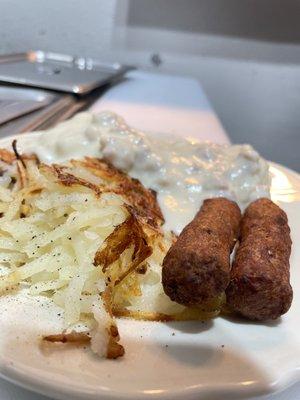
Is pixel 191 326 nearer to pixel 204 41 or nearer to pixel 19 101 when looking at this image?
pixel 19 101

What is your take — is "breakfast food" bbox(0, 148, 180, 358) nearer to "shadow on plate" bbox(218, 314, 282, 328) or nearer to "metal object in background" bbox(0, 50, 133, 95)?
"shadow on plate" bbox(218, 314, 282, 328)

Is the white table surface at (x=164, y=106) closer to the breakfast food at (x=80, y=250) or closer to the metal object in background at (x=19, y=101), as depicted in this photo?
the metal object in background at (x=19, y=101)

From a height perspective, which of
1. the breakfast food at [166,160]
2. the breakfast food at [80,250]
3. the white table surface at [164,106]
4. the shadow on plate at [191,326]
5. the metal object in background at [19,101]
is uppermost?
the breakfast food at [80,250]

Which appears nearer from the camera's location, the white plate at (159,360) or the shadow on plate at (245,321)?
the white plate at (159,360)

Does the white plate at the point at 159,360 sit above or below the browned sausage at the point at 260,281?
below

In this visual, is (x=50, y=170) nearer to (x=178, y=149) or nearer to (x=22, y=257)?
(x=22, y=257)

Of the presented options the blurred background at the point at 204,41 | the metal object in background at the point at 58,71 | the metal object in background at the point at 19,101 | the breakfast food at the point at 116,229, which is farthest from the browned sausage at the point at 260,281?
the blurred background at the point at 204,41

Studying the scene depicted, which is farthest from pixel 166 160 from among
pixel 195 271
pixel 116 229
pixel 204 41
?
pixel 204 41
